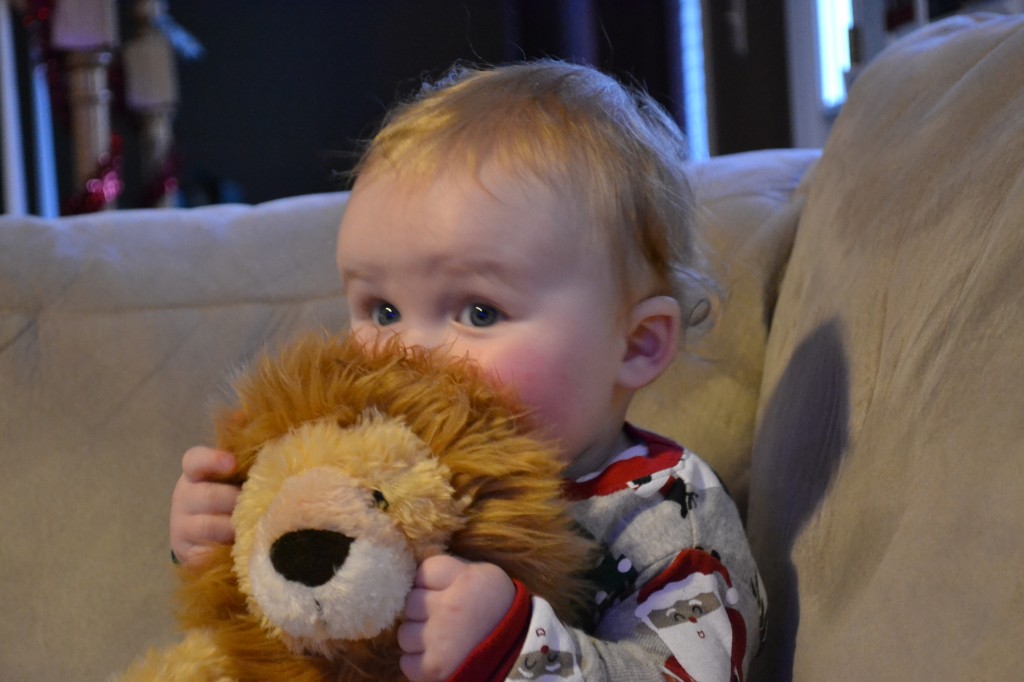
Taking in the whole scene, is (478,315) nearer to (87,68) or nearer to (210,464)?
(210,464)

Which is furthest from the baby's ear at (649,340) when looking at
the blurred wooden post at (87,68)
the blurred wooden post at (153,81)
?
the blurred wooden post at (153,81)

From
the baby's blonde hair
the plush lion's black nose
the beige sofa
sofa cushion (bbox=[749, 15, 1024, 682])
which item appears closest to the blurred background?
the beige sofa

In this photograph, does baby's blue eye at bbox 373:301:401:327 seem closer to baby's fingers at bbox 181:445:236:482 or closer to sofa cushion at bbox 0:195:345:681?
baby's fingers at bbox 181:445:236:482

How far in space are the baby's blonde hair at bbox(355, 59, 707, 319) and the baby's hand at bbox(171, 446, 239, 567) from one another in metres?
0.25

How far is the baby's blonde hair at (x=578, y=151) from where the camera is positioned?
0.79 meters

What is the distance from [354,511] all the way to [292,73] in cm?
322

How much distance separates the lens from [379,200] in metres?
0.80

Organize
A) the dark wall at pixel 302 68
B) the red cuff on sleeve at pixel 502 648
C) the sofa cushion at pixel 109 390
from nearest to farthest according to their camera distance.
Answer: the red cuff on sleeve at pixel 502 648 < the sofa cushion at pixel 109 390 < the dark wall at pixel 302 68

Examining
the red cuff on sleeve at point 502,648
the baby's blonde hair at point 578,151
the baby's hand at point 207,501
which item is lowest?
the red cuff on sleeve at point 502,648

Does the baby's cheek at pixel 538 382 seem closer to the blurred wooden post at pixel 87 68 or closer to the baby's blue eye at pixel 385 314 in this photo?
the baby's blue eye at pixel 385 314

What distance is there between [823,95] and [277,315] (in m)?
1.68

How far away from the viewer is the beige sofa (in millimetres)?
546

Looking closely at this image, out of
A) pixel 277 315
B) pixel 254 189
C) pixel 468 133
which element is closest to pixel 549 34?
pixel 254 189

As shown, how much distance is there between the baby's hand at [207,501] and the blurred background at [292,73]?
5.80 feet
